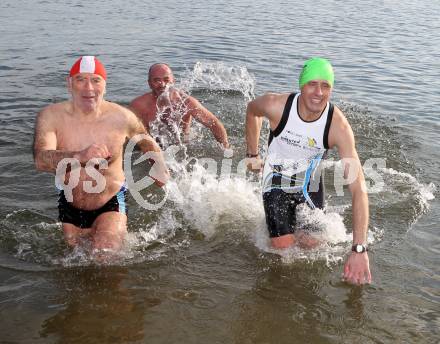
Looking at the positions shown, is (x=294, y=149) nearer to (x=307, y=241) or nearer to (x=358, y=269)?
(x=307, y=241)

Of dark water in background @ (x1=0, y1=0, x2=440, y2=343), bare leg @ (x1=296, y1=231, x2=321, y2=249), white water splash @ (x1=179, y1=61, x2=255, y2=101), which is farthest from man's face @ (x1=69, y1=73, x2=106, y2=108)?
white water splash @ (x1=179, y1=61, x2=255, y2=101)

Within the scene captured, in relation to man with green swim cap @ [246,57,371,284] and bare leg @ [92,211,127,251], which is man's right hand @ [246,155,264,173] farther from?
bare leg @ [92,211,127,251]

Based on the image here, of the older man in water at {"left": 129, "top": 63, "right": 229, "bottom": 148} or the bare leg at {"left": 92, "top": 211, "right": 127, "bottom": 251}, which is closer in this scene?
the bare leg at {"left": 92, "top": 211, "right": 127, "bottom": 251}

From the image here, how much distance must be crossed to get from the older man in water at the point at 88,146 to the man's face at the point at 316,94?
181 centimetres

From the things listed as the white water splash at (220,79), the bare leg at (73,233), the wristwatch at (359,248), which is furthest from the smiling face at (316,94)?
the white water splash at (220,79)

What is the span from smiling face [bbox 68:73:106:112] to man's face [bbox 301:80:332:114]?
2.05 meters

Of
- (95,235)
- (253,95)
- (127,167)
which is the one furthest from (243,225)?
(253,95)

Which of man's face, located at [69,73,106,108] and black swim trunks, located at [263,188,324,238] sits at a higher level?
man's face, located at [69,73,106,108]

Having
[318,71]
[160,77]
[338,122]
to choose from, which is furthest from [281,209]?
[160,77]

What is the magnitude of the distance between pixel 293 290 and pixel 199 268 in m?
1.00

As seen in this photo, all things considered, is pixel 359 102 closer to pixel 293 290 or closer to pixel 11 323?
pixel 293 290

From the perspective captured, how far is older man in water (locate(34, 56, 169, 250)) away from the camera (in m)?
5.05

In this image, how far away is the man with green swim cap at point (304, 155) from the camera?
474 centimetres

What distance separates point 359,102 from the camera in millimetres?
11859
